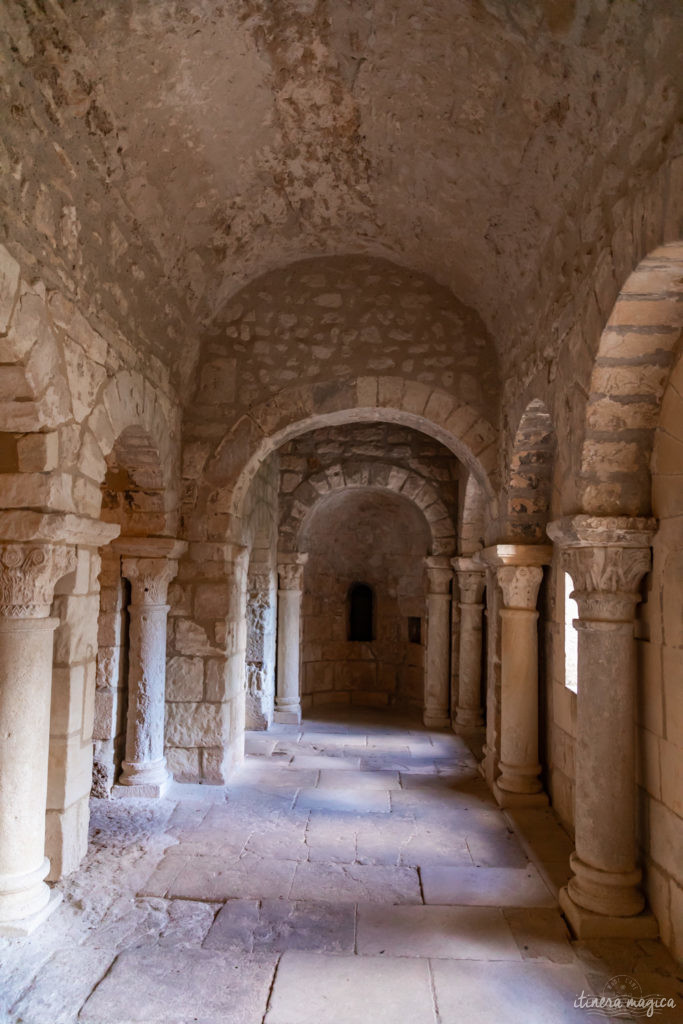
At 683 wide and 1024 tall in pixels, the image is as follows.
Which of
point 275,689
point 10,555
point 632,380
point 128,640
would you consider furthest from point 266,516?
point 632,380

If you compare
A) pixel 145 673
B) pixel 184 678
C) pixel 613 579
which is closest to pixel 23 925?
pixel 145 673

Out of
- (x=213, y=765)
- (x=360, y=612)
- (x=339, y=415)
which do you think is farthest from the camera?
(x=360, y=612)

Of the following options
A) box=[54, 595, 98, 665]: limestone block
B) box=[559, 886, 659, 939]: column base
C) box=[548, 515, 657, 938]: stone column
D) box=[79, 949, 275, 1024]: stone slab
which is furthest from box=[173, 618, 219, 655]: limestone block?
box=[559, 886, 659, 939]: column base

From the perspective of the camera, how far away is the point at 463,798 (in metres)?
4.88

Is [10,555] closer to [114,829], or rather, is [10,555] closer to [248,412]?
[114,829]

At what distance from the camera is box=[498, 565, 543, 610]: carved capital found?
4.70 metres

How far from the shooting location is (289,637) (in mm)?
7859

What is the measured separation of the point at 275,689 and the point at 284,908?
4606 mm

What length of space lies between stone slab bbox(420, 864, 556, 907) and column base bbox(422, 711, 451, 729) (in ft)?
12.5

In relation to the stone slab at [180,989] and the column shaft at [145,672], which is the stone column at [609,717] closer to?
the stone slab at [180,989]

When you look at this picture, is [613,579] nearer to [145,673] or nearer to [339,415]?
[339,415]

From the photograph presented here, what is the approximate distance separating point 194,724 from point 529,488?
2946mm

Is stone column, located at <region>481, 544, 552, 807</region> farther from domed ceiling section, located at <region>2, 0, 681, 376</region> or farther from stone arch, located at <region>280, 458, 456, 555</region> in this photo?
stone arch, located at <region>280, 458, 456, 555</region>

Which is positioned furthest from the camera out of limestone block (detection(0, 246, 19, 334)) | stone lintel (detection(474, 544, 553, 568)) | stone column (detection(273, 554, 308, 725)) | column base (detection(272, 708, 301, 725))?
stone column (detection(273, 554, 308, 725))
